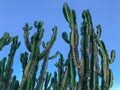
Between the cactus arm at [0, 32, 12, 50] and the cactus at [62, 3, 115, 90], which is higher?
the cactus arm at [0, 32, 12, 50]

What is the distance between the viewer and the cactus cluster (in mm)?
10984

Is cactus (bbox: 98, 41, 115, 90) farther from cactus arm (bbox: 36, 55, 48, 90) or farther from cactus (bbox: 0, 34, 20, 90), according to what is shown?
cactus (bbox: 0, 34, 20, 90)

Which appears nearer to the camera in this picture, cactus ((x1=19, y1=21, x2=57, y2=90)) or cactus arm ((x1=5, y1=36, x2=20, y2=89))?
cactus ((x1=19, y1=21, x2=57, y2=90))

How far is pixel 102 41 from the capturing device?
40.7ft

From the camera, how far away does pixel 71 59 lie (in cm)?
1134

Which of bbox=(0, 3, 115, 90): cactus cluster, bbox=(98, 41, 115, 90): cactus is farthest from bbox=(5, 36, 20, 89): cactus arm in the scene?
bbox=(98, 41, 115, 90): cactus

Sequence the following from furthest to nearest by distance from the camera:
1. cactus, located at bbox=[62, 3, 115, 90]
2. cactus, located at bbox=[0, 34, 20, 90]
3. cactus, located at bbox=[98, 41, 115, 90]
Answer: cactus, located at bbox=[0, 34, 20, 90]
cactus, located at bbox=[98, 41, 115, 90]
cactus, located at bbox=[62, 3, 115, 90]

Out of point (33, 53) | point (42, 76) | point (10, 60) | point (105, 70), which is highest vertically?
point (10, 60)

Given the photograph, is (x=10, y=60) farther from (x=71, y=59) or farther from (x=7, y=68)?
(x=71, y=59)

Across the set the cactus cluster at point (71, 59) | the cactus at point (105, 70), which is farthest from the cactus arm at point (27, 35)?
the cactus at point (105, 70)

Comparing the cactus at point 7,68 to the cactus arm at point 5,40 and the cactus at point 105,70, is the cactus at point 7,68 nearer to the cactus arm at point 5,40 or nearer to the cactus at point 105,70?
the cactus arm at point 5,40

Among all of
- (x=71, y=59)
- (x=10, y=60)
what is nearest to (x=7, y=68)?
(x=10, y=60)

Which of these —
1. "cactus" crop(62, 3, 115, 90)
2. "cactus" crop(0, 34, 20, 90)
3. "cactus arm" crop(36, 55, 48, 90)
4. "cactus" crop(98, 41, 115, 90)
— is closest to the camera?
"cactus" crop(62, 3, 115, 90)

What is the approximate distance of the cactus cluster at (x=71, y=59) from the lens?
432 inches
